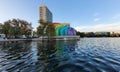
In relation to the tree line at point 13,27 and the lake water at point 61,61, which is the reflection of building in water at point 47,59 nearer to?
the lake water at point 61,61

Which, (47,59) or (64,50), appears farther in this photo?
(64,50)

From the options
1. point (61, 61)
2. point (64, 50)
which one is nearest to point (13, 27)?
point (64, 50)

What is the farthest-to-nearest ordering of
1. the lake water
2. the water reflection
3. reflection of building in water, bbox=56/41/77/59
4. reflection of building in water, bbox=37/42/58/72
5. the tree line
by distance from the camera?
the tree line → reflection of building in water, bbox=56/41/77/59 → the water reflection → reflection of building in water, bbox=37/42/58/72 → the lake water

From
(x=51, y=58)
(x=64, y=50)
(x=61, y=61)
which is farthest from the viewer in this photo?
(x=64, y=50)

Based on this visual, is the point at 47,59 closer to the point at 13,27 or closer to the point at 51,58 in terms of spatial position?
the point at 51,58

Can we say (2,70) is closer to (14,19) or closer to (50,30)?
(50,30)

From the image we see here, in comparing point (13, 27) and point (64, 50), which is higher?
point (13, 27)

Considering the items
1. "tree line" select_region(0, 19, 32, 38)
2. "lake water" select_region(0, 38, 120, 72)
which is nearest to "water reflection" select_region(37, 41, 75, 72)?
"lake water" select_region(0, 38, 120, 72)

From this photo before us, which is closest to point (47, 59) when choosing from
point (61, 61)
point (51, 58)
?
point (51, 58)

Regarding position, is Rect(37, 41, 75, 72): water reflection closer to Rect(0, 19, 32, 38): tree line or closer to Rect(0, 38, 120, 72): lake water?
Rect(0, 38, 120, 72): lake water

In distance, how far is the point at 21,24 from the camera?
307ft

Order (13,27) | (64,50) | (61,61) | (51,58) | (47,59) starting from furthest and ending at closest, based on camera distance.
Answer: (13,27)
(64,50)
(51,58)
(47,59)
(61,61)

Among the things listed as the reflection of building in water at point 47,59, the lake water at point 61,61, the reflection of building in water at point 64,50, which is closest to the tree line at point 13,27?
the reflection of building in water at point 64,50

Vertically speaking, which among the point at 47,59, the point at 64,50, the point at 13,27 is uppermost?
the point at 13,27
